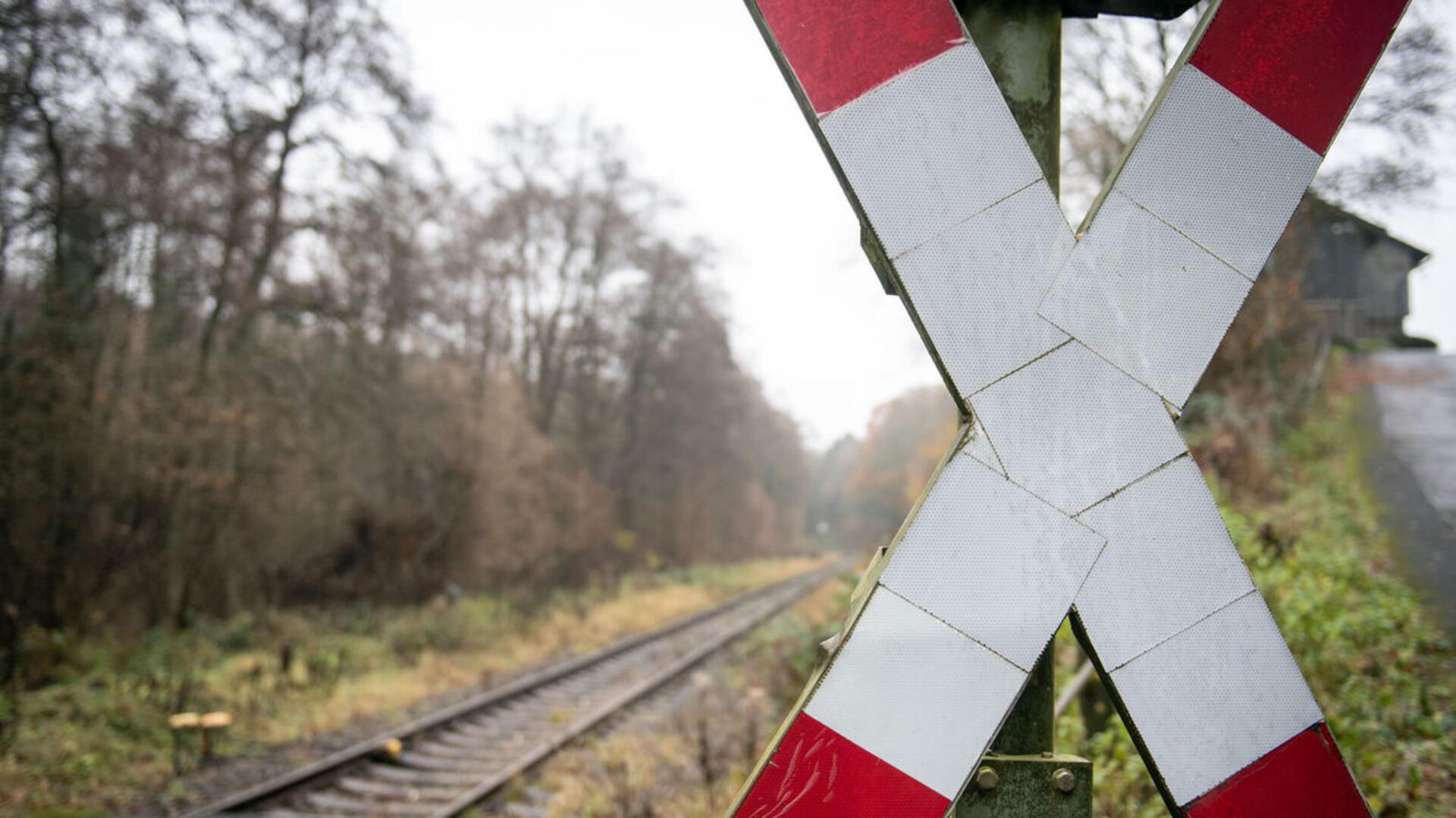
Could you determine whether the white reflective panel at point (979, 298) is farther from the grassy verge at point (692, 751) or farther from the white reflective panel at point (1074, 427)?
the grassy verge at point (692, 751)

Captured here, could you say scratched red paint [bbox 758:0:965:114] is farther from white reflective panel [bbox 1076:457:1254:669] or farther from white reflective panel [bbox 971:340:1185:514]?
white reflective panel [bbox 1076:457:1254:669]

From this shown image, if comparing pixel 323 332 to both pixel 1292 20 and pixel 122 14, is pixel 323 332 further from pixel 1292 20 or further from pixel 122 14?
pixel 1292 20

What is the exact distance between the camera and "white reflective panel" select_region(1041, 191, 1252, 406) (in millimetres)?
1407

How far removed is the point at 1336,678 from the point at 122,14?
48.3ft

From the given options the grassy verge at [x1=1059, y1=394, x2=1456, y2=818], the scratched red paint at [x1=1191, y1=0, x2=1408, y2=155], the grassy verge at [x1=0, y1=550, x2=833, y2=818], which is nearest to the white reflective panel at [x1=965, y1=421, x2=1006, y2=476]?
the scratched red paint at [x1=1191, y1=0, x2=1408, y2=155]

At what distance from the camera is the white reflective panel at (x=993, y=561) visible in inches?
51.8

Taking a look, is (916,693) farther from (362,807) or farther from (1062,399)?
(362,807)

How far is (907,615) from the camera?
1302mm

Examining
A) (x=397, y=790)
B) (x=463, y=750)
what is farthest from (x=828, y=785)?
(x=463, y=750)

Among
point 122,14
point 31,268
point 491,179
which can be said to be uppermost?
point 491,179

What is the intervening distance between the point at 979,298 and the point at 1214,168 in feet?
1.52

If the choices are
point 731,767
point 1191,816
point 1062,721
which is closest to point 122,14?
point 731,767

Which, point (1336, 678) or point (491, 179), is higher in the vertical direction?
point (491, 179)

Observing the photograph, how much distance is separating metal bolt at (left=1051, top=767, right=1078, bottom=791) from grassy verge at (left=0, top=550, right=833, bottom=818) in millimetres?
7915
